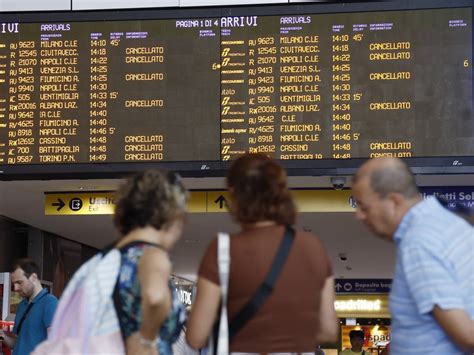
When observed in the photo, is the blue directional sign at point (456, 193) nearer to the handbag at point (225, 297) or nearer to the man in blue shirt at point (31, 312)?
the man in blue shirt at point (31, 312)

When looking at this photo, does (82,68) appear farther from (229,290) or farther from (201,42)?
(229,290)

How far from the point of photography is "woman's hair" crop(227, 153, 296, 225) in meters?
2.89

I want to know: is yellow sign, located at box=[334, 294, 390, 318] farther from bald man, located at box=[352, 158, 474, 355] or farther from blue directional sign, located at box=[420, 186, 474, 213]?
bald man, located at box=[352, 158, 474, 355]

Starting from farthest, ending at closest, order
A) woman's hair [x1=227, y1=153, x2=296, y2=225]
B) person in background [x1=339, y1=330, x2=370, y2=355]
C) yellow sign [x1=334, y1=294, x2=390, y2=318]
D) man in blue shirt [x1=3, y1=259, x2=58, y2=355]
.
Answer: yellow sign [x1=334, y1=294, x2=390, y2=318] → person in background [x1=339, y1=330, x2=370, y2=355] → man in blue shirt [x1=3, y1=259, x2=58, y2=355] → woman's hair [x1=227, y1=153, x2=296, y2=225]

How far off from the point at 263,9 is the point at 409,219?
517cm

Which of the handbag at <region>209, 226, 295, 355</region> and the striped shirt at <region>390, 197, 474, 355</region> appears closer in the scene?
the handbag at <region>209, 226, 295, 355</region>

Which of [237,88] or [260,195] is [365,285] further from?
[260,195]

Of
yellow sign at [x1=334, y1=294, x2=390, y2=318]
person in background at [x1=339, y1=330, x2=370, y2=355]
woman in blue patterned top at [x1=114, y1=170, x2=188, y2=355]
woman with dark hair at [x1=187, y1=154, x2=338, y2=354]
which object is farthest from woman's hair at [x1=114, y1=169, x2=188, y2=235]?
yellow sign at [x1=334, y1=294, x2=390, y2=318]

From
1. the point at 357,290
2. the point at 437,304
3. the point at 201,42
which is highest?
the point at 201,42

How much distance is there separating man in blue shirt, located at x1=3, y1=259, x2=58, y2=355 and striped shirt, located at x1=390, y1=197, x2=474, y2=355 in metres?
3.30

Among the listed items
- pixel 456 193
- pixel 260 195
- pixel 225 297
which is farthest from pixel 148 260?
pixel 456 193

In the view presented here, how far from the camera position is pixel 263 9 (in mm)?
8000

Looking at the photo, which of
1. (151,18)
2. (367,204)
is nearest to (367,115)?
(151,18)

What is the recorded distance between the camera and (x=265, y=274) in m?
2.79
